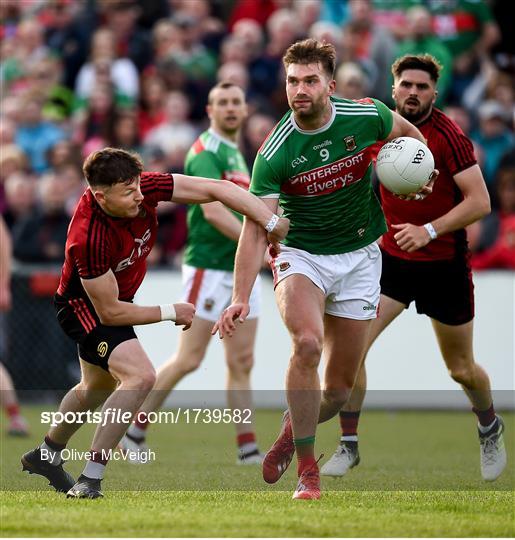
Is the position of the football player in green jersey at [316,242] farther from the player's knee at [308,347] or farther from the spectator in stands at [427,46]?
the spectator in stands at [427,46]

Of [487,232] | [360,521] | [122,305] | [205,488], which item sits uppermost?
[122,305]

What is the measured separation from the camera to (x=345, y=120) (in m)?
7.85

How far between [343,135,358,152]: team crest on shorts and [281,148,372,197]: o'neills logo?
0.18 ft

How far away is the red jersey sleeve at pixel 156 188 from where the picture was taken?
25.0 feet

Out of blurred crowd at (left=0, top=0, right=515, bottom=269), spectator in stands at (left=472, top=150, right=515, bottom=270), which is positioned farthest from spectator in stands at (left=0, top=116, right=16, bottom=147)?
spectator in stands at (left=472, top=150, right=515, bottom=270)

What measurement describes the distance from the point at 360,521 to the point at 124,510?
128 centimetres

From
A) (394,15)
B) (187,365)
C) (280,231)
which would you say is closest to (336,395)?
(280,231)

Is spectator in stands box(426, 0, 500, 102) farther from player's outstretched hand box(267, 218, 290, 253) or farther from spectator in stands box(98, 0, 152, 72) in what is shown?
player's outstretched hand box(267, 218, 290, 253)

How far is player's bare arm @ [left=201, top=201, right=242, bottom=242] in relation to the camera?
10.0 metres

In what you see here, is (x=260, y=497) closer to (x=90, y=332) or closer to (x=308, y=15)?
(x=90, y=332)

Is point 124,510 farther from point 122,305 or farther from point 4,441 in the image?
point 4,441

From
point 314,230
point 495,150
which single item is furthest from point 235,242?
point 495,150

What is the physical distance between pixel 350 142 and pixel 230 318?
4.57 feet

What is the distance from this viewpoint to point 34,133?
56.4 ft
